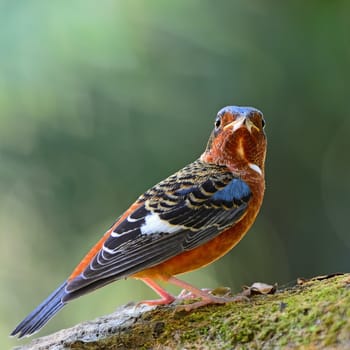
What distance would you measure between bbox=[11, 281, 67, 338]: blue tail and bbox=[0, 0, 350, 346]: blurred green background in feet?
8.79

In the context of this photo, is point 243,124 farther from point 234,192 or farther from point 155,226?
point 155,226

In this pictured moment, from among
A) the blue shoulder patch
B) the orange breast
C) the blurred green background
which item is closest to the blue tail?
the orange breast

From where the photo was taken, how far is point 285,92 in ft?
21.2

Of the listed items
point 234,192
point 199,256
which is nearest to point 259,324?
point 199,256

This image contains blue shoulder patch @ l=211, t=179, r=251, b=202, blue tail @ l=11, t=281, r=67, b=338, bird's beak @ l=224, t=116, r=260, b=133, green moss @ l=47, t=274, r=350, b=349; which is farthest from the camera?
bird's beak @ l=224, t=116, r=260, b=133

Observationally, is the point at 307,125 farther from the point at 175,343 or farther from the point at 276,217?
the point at 175,343

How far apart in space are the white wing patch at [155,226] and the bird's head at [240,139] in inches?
28.9

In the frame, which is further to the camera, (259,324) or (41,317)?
(41,317)

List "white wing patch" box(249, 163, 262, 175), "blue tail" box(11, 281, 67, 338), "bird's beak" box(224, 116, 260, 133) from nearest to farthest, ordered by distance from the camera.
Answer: "blue tail" box(11, 281, 67, 338) → "bird's beak" box(224, 116, 260, 133) → "white wing patch" box(249, 163, 262, 175)

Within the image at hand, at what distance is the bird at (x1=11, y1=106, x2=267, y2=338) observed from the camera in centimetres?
375

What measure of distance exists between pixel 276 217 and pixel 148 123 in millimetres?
1630

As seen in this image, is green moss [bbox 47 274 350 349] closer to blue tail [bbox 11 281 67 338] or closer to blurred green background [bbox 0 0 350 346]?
blue tail [bbox 11 281 67 338]

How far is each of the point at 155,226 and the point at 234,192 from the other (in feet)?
1.92

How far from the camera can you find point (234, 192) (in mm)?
4223
